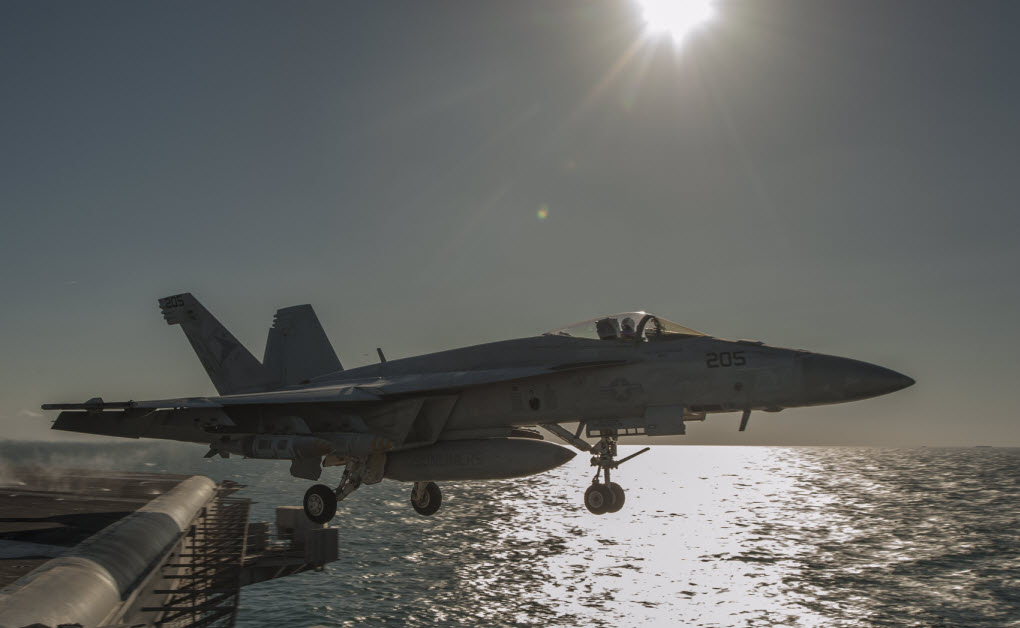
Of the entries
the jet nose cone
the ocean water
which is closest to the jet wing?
the jet nose cone

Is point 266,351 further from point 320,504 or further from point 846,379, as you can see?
point 846,379

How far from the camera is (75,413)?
1738 centimetres

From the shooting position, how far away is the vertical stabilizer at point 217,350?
2350cm

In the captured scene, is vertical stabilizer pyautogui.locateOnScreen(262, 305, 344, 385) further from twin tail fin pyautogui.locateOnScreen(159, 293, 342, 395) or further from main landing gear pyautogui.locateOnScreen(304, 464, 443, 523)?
main landing gear pyautogui.locateOnScreen(304, 464, 443, 523)

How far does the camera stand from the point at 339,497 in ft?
55.8

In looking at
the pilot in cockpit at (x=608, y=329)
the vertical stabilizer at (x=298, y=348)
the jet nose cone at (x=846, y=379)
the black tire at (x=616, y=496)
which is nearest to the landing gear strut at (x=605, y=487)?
the black tire at (x=616, y=496)

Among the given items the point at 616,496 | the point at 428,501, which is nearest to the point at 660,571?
the point at 428,501

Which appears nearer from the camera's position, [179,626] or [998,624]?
[179,626]

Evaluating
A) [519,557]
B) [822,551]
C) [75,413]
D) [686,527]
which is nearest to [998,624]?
[822,551]

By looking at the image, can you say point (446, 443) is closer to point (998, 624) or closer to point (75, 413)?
point (75, 413)

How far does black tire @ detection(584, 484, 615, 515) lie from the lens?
45.4ft

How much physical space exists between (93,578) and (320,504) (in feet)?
17.0

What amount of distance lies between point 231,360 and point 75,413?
6.67 metres

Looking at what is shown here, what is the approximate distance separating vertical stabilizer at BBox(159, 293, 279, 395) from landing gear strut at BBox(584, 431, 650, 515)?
14.2m
